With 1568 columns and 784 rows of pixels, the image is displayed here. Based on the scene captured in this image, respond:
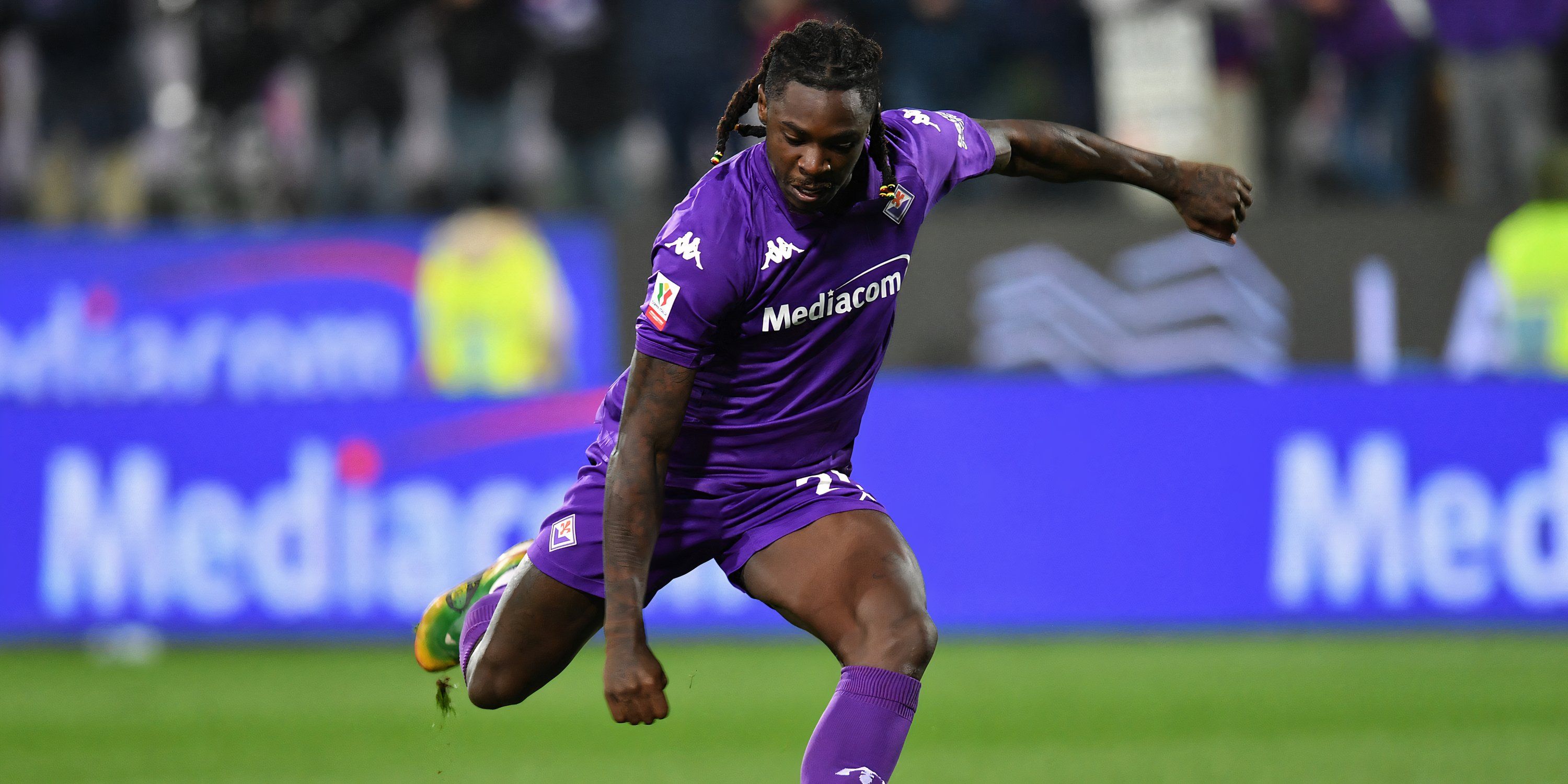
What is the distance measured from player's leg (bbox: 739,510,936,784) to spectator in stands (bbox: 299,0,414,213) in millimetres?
8645

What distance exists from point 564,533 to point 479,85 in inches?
322

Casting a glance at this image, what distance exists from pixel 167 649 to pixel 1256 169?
25.2ft

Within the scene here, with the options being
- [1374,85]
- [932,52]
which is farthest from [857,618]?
[1374,85]

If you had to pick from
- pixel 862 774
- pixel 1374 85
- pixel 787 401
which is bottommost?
pixel 862 774

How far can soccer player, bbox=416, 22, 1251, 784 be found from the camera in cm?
422

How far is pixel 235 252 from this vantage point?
12.2 metres

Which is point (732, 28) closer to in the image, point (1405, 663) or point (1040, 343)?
point (1040, 343)

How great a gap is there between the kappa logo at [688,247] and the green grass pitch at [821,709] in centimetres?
268

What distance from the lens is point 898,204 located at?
4594 millimetres

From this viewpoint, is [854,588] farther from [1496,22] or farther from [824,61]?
[1496,22]

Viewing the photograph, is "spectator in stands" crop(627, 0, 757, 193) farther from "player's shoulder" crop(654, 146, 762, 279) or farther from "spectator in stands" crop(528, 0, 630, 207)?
"player's shoulder" crop(654, 146, 762, 279)

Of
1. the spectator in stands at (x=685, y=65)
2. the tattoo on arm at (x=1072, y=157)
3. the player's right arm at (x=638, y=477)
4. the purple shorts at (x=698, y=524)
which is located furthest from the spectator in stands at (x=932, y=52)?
the player's right arm at (x=638, y=477)

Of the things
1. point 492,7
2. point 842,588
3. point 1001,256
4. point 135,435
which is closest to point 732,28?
point 492,7

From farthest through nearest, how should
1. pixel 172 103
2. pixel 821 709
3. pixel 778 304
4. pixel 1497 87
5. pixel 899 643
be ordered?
pixel 172 103 < pixel 1497 87 < pixel 821 709 < pixel 778 304 < pixel 899 643
